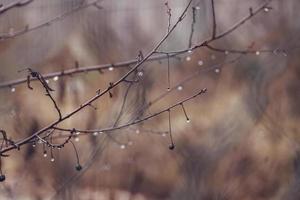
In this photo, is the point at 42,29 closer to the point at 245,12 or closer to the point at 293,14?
the point at 245,12

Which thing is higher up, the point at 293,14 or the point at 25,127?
the point at 293,14

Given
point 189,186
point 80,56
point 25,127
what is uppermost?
point 80,56

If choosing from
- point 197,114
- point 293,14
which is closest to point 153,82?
point 197,114

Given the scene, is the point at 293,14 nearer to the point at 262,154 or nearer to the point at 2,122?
the point at 262,154

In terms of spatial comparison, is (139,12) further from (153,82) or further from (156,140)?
(156,140)

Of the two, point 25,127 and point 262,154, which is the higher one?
point 25,127

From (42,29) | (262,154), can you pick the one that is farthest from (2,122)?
(262,154)
